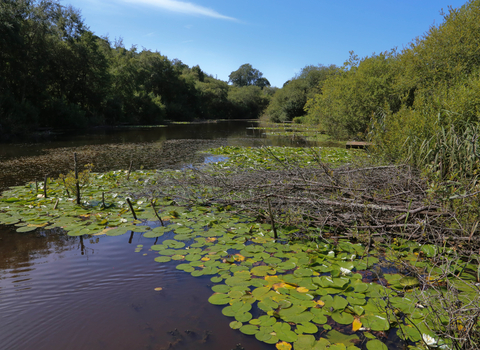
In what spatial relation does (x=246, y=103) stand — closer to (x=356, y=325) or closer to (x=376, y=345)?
(x=356, y=325)

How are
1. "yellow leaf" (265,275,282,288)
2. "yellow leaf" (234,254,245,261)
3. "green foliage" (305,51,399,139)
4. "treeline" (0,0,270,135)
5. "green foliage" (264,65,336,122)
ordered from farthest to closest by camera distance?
"green foliage" (264,65,336,122)
"treeline" (0,0,270,135)
"green foliage" (305,51,399,139)
"yellow leaf" (234,254,245,261)
"yellow leaf" (265,275,282,288)

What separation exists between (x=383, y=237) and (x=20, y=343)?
14.1 ft

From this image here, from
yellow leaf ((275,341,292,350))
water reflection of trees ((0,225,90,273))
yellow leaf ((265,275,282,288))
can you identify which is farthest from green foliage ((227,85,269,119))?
yellow leaf ((275,341,292,350))

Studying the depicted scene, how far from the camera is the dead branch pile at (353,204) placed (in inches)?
152

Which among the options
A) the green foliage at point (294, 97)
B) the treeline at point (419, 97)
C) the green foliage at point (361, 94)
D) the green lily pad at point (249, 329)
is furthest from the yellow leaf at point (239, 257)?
the green foliage at point (294, 97)

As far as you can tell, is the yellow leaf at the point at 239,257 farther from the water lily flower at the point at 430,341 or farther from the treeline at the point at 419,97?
the treeline at the point at 419,97

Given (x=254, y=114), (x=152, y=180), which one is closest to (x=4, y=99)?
(x=152, y=180)

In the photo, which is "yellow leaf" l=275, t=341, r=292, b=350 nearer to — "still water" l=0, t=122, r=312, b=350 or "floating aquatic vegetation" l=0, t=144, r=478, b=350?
"floating aquatic vegetation" l=0, t=144, r=478, b=350

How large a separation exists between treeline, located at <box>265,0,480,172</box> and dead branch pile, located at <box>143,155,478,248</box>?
88 centimetres

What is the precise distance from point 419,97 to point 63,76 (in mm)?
34374

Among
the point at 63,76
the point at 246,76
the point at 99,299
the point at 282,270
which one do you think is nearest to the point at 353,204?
the point at 282,270

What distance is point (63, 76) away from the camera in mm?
30562

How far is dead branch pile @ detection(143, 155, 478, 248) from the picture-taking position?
3855 mm

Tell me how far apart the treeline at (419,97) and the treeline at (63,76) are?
75.3 feet
